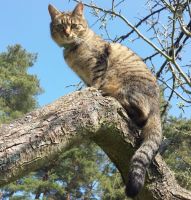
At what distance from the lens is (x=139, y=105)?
157 inches

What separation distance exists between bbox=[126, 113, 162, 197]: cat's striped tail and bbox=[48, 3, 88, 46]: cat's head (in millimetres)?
1826

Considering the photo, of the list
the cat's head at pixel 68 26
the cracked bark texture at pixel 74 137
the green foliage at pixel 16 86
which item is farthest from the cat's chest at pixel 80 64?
the green foliage at pixel 16 86

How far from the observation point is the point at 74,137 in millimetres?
2887

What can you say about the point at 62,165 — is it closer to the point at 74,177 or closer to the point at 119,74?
the point at 74,177

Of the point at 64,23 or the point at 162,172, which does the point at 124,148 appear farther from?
the point at 64,23

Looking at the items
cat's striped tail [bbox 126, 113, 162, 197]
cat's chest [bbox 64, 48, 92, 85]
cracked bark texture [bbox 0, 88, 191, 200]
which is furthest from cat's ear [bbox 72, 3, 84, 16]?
cracked bark texture [bbox 0, 88, 191, 200]

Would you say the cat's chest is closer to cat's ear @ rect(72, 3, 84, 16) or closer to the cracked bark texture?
cat's ear @ rect(72, 3, 84, 16)

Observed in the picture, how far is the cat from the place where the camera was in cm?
337

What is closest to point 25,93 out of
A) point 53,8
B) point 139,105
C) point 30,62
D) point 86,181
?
point 30,62

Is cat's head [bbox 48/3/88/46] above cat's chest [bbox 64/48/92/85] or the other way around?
above

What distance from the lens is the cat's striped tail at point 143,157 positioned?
3.06 metres

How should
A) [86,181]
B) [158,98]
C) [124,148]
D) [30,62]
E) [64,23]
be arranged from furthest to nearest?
[30,62] → [86,181] → [64,23] → [158,98] → [124,148]

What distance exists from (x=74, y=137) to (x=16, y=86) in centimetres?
2232

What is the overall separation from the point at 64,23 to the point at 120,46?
791 mm
